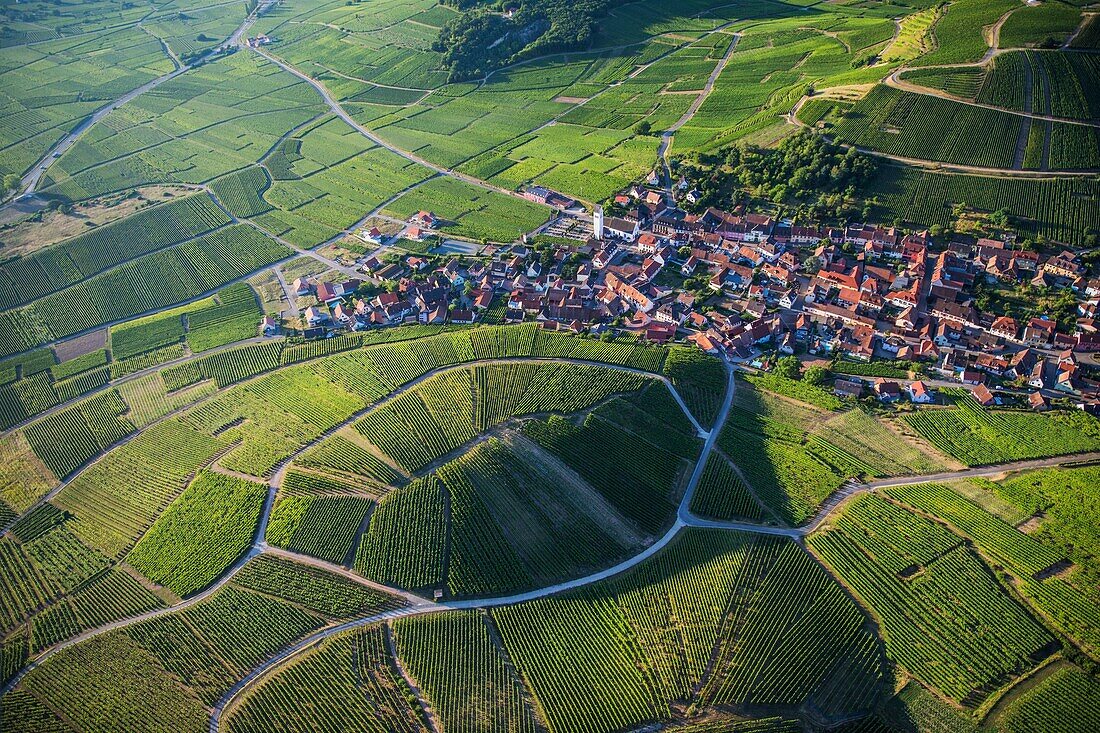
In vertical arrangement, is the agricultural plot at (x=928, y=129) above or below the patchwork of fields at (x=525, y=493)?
above

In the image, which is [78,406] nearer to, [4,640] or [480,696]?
[4,640]

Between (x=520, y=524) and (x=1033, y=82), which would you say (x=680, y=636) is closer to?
(x=520, y=524)

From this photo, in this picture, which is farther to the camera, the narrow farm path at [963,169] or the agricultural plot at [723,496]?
the narrow farm path at [963,169]

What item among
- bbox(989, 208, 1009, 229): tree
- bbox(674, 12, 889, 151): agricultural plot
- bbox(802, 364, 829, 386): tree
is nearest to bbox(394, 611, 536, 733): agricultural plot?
bbox(802, 364, 829, 386): tree

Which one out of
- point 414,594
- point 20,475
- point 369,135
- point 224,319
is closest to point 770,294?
point 414,594

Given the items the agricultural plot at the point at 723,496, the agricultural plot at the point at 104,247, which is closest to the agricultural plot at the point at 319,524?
the agricultural plot at the point at 723,496

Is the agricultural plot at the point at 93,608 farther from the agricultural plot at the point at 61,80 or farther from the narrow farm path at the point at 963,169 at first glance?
the agricultural plot at the point at 61,80
